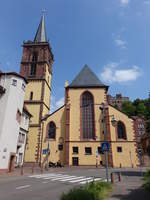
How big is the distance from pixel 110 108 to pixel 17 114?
20494 mm

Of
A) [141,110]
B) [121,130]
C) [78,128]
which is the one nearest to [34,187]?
[78,128]

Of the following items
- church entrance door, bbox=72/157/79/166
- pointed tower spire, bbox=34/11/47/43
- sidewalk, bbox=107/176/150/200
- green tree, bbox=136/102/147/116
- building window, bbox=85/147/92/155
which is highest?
pointed tower spire, bbox=34/11/47/43

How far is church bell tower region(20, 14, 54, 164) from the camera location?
32.5m

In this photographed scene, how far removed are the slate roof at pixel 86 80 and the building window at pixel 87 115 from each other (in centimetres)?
265

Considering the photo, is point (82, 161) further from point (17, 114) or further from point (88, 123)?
point (17, 114)

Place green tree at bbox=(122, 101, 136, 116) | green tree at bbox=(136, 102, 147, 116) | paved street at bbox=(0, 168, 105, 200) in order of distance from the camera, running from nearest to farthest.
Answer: paved street at bbox=(0, 168, 105, 200)
green tree at bbox=(136, 102, 147, 116)
green tree at bbox=(122, 101, 136, 116)

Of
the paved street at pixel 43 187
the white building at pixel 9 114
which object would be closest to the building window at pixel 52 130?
the white building at pixel 9 114

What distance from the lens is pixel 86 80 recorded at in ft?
128

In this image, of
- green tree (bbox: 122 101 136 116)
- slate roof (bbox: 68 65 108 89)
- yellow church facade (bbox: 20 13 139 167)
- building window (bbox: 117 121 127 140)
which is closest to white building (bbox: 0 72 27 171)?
yellow church facade (bbox: 20 13 139 167)

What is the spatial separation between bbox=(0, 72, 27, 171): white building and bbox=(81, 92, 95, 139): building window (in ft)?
52.1

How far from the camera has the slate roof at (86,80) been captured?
36.9m

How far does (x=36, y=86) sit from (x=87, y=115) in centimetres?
1403

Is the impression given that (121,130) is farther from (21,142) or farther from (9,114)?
(9,114)

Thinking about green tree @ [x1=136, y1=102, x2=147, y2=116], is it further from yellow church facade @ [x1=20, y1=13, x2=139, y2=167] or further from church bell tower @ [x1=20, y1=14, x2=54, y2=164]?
church bell tower @ [x1=20, y1=14, x2=54, y2=164]
